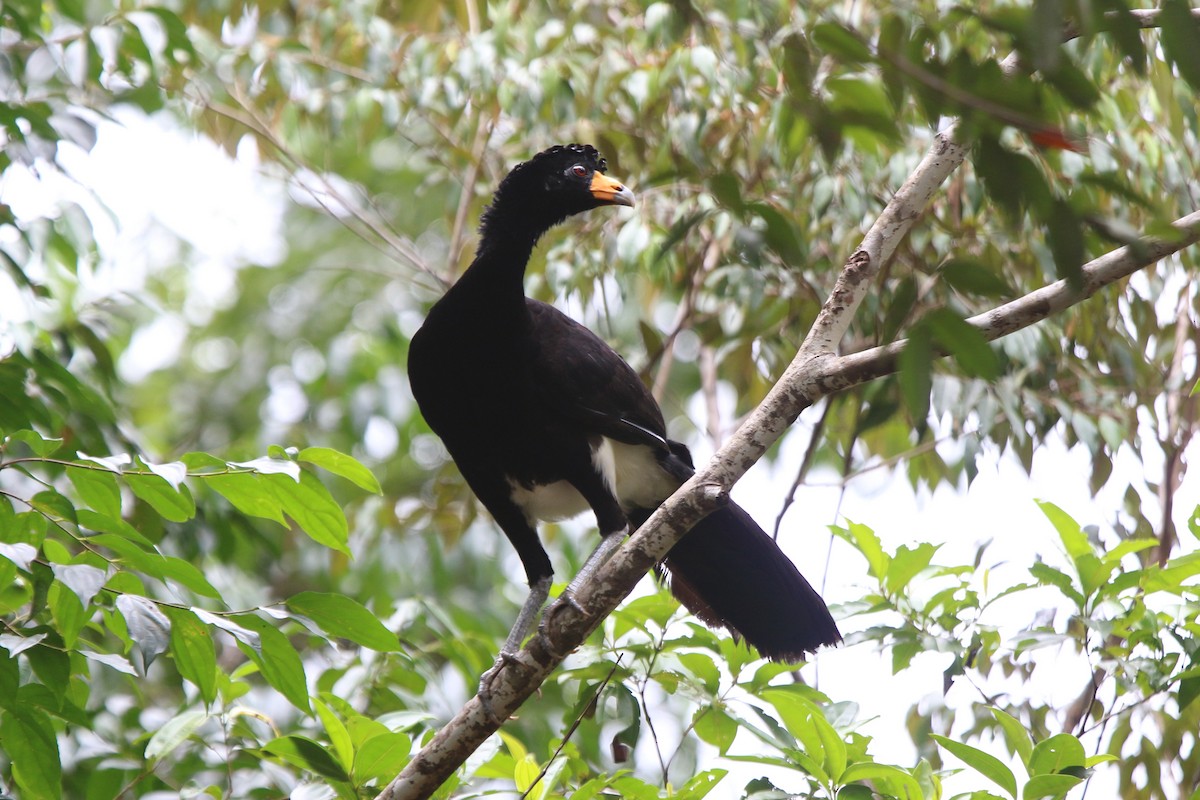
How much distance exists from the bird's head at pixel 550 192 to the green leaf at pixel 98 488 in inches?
66.1

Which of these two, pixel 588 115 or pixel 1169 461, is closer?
pixel 1169 461

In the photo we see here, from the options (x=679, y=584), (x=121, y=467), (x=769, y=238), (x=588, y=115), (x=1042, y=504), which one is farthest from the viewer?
(x=588, y=115)

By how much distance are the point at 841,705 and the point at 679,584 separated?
0.99m

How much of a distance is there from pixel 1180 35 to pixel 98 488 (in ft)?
6.06

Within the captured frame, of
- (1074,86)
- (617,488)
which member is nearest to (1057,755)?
(1074,86)

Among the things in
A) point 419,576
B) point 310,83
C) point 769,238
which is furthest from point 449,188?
point 769,238

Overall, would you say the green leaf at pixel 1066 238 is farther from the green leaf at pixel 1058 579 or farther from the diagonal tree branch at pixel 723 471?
the green leaf at pixel 1058 579

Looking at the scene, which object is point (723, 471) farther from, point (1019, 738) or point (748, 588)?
point (748, 588)

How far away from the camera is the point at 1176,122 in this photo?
8.64ft

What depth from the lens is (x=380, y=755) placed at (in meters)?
2.24

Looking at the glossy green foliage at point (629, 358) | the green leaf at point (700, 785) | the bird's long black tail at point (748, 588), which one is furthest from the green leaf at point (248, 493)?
the bird's long black tail at point (748, 588)

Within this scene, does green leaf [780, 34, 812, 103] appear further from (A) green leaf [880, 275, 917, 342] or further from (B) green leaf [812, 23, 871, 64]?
(A) green leaf [880, 275, 917, 342]

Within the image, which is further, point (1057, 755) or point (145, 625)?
point (1057, 755)

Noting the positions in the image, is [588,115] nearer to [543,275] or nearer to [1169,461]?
[543,275]
